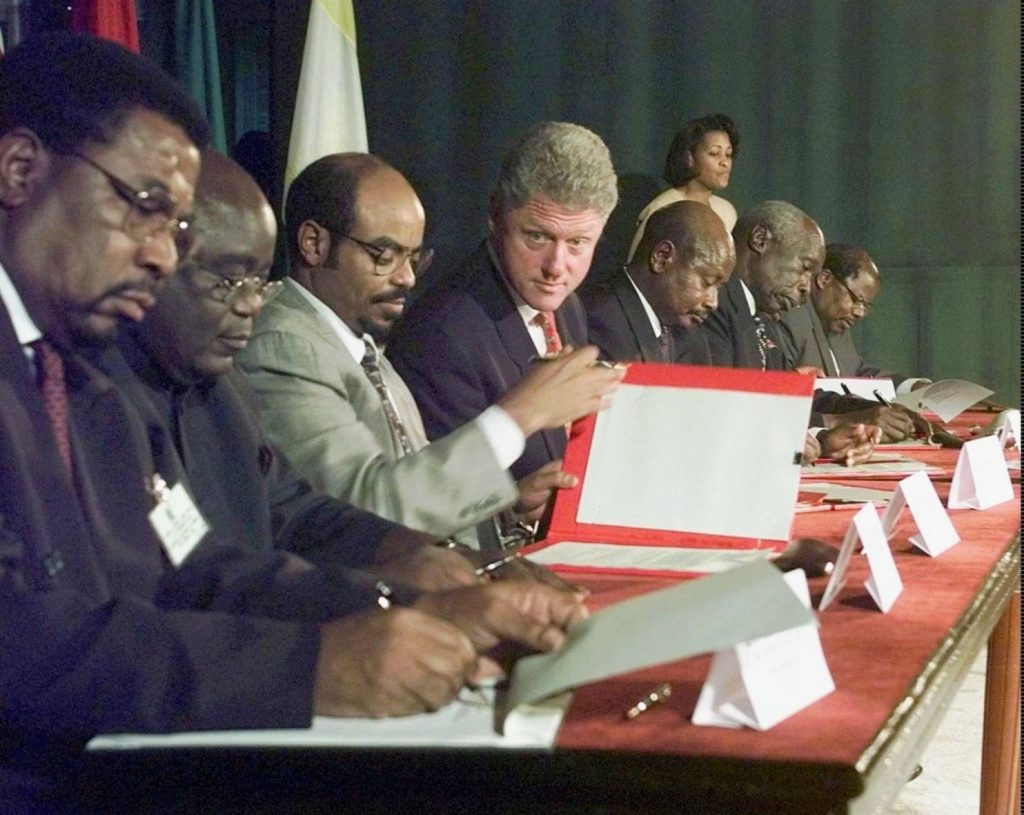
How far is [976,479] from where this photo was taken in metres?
2.66

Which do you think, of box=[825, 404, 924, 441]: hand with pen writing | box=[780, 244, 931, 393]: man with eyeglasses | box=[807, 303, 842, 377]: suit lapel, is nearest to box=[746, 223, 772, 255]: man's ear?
box=[807, 303, 842, 377]: suit lapel

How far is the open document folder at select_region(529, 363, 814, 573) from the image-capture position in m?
1.99

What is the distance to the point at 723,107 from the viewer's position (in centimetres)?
649

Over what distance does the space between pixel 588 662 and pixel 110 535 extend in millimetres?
507

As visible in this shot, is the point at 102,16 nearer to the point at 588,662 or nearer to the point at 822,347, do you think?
the point at 822,347

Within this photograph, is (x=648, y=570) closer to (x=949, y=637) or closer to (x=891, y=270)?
(x=949, y=637)

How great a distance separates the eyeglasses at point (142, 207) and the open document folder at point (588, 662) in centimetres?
52

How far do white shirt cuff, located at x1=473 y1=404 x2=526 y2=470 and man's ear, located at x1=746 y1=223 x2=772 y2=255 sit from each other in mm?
3175

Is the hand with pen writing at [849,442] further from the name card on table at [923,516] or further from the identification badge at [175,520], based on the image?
the identification badge at [175,520]

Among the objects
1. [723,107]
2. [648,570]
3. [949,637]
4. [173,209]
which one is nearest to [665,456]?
[648,570]

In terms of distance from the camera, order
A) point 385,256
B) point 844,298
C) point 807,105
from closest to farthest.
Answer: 1. point 385,256
2. point 844,298
3. point 807,105

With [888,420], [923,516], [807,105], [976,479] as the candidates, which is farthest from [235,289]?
[807,105]

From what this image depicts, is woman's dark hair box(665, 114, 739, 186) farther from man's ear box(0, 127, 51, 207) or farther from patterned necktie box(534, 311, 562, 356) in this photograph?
man's ear box(0, 127, 51, 207)

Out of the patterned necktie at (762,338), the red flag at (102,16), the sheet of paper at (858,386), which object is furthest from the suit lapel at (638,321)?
the red flag at (102,16)
